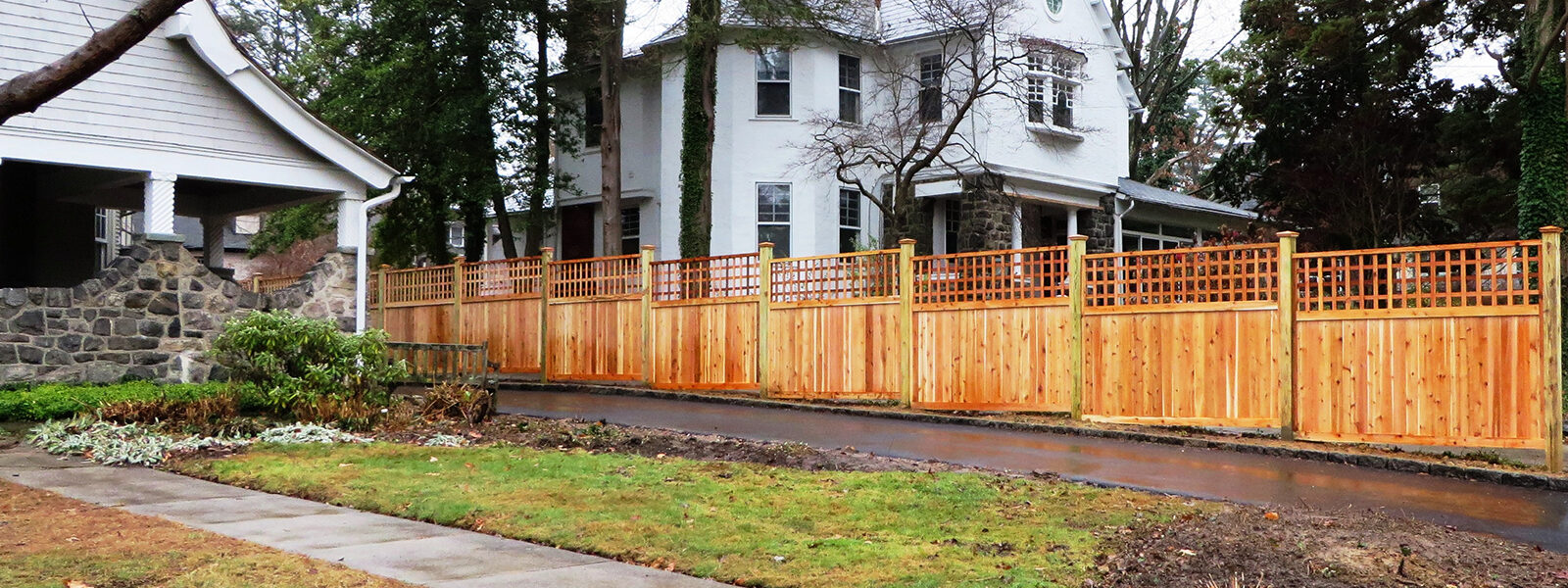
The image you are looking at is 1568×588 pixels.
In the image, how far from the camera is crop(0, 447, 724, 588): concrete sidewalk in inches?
261

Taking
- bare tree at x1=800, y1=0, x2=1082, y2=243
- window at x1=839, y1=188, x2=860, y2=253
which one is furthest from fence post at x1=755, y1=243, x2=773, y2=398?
window at x1=839, y1=188, x2=860, y2=253

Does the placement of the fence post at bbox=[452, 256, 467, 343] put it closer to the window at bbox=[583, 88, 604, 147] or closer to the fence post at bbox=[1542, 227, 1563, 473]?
the window at bbox=[583, 88, 604, 147]

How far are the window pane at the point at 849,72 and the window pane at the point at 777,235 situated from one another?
10.4ft

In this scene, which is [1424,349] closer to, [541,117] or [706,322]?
[706,322]

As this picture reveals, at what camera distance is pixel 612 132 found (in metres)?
25.7

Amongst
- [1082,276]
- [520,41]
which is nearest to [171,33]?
[1082,276]

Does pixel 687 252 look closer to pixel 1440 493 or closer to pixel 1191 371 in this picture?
pixel 1191 371

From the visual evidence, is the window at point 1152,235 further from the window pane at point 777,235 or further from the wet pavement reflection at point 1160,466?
the wet pavement reflection at point 1160,466

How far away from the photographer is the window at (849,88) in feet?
86.8

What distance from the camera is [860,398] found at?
57.3ft

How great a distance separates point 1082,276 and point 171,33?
34.6 feet

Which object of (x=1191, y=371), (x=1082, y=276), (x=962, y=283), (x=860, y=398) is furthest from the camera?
(x=860, y=398)

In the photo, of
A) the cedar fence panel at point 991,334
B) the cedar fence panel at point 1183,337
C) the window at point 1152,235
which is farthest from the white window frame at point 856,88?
the cedar fence panel at point 1183,337

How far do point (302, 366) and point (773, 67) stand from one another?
45.6 feet
